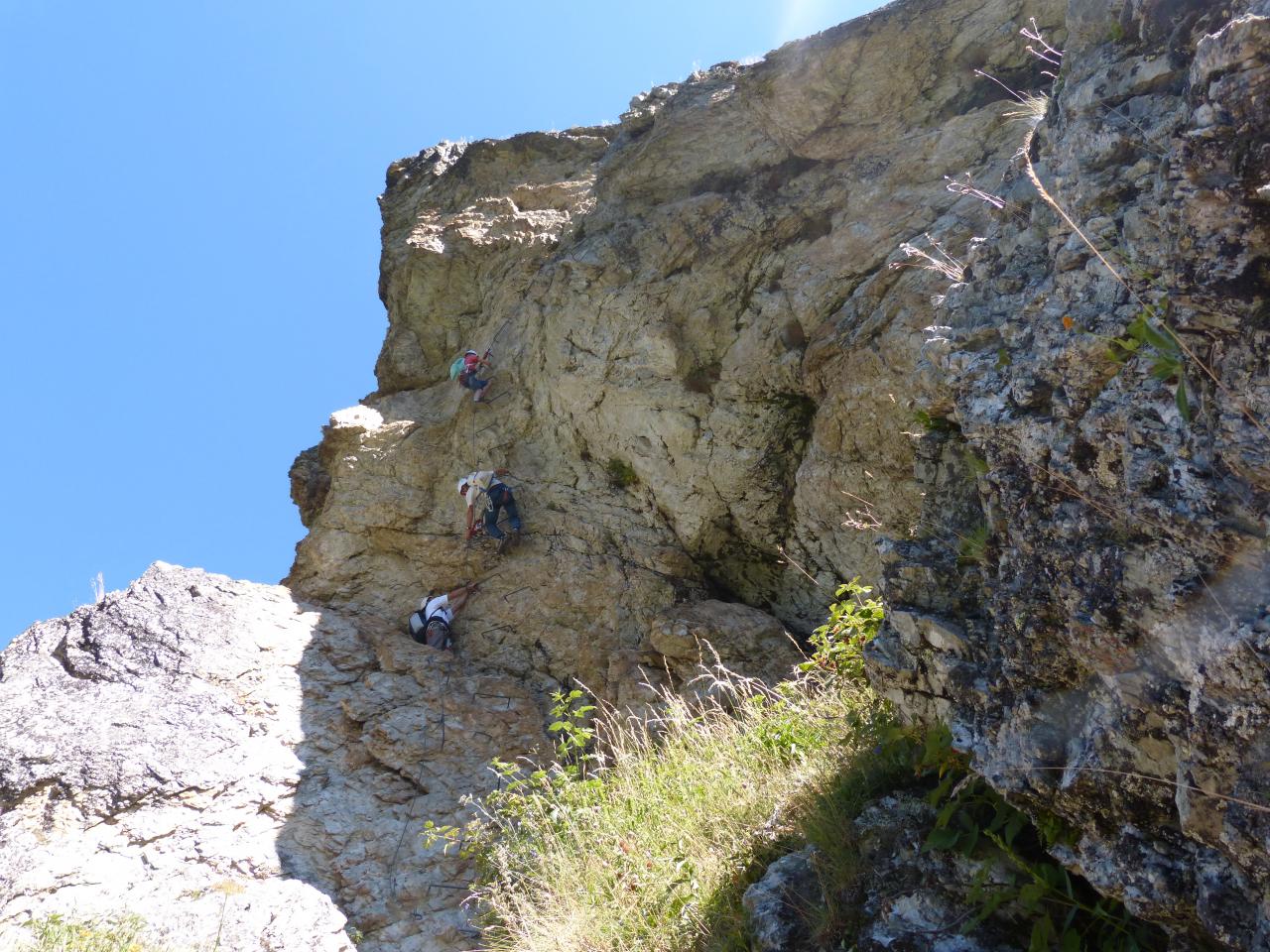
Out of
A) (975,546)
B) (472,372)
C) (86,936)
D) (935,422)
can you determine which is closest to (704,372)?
(472,372)

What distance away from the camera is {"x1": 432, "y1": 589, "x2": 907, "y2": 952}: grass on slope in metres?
4.51

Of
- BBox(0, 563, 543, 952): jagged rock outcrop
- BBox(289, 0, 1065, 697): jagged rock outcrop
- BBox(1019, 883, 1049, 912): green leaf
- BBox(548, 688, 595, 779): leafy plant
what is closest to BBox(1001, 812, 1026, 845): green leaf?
BBox(1019, 883, 1049, 912): green leaf

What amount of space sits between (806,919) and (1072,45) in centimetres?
438

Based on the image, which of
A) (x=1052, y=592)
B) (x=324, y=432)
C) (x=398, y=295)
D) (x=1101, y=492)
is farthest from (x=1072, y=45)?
(x=398, y=295)

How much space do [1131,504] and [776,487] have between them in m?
7.36

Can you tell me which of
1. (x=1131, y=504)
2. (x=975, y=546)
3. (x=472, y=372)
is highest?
(x=472, y=372)

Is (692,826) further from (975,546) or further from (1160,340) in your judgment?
(1160,340)

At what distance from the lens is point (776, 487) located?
1041cm

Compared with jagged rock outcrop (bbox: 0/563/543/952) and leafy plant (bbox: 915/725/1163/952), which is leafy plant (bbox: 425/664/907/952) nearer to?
leafy plant (bbox: 915/725/1163/952)

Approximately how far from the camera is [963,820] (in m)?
3.76

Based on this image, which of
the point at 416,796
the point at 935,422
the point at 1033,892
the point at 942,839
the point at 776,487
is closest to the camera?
the point at 1033,892

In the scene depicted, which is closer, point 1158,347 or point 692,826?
point 1158,347

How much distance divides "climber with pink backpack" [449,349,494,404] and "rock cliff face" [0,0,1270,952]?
199mm

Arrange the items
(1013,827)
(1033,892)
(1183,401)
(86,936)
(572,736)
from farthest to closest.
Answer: (572,736)
(86,936)
(1013,827)
(1033,892)
(1183,401)
